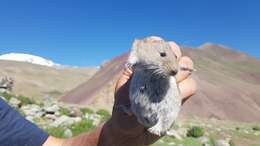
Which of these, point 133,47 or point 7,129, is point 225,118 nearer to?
point 7,129

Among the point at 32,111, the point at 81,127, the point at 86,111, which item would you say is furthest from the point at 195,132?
the point at 32,111

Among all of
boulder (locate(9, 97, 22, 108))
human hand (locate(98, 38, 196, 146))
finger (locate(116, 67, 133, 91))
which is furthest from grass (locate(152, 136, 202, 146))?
finger (locate(116, 67, 133, 91))

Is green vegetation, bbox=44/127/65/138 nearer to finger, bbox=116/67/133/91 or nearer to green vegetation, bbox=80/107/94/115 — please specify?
green vegetation, bbox=80/107/94/115

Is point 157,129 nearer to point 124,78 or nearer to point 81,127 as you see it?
point 124,78

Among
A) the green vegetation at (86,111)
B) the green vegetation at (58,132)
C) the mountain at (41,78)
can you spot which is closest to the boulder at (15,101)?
the green vegetation at (86,111)

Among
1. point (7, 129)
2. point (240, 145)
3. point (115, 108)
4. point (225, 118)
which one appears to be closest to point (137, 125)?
point (115, 108)
